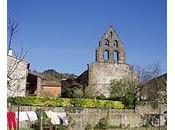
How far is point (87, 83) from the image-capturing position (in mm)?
10430

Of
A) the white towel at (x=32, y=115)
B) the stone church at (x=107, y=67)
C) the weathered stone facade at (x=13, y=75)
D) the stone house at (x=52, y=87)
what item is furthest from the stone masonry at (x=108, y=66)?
the weathered stone facade at (x=13, y=75)

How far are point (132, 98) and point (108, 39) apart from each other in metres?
2.61

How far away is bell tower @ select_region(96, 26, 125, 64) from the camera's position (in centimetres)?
1039

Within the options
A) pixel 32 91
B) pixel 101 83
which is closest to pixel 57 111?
pixel 32 91

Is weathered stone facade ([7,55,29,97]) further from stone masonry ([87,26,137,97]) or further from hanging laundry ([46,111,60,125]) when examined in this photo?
stone masonry ([87,26,137,97])

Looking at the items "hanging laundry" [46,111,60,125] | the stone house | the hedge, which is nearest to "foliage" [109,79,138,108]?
the hedge

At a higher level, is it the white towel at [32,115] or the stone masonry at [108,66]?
the stone masonry at [108,66]

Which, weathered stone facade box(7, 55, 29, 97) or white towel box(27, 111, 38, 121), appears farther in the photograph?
white towel box(27, 111, 38, 121)

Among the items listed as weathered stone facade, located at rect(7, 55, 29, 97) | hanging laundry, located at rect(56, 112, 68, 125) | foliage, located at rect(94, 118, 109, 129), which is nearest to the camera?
weathered stone facade, located at rect(7, 55, 29, 97)

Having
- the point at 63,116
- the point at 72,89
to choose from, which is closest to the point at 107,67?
the point at 72,89

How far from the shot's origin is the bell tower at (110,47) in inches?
409

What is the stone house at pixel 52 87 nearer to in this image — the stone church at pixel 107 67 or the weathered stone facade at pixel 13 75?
the stone church at pixel 107 67
